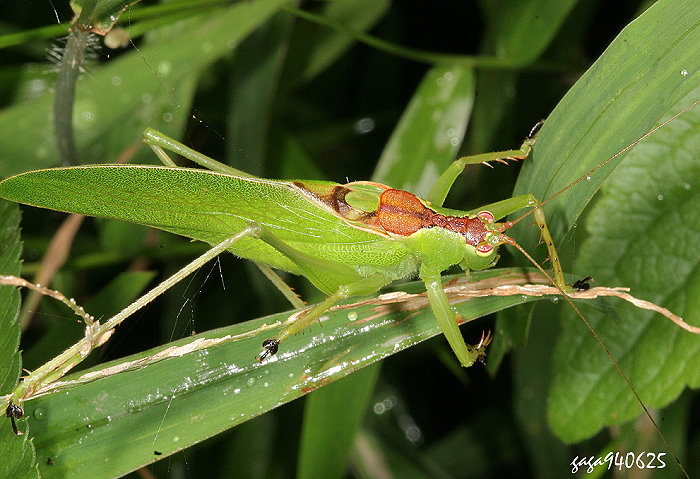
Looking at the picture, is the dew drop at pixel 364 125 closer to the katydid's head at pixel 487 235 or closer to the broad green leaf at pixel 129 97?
the broad green leaf at pixel 129 97

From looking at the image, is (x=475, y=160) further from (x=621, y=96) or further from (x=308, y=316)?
(x=308, y=316)

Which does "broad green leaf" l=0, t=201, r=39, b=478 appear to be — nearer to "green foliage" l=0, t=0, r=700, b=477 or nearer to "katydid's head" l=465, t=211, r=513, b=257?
"green foliage" l=0, t=0, r=700, b=477

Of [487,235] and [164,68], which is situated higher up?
[164,68]

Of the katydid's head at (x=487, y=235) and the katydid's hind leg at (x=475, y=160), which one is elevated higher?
the katydid's hind leg at (x=475, y=160)

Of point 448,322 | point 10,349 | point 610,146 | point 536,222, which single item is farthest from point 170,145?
point 610,146

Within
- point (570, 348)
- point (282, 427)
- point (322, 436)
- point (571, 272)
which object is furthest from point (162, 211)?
point (282, 427)

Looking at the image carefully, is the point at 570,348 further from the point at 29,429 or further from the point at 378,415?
the point at 29,429

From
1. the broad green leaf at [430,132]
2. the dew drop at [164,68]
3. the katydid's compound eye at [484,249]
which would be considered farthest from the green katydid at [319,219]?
the dew drop at [164,68]
